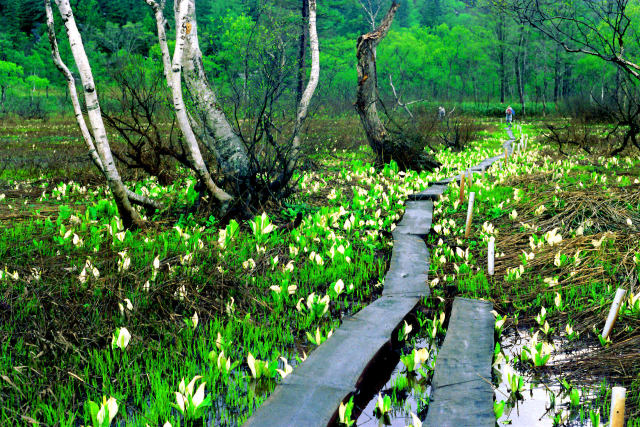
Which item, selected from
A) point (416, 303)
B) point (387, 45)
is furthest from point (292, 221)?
point (387, 45)

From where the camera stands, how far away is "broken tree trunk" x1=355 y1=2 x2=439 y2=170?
36.2 feet

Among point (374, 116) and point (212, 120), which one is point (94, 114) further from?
A: point (374, 116)

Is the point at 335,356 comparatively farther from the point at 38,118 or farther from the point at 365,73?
the point at 38,118

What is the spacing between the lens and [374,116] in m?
11.3

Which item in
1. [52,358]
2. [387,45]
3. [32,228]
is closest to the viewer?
[52,358]

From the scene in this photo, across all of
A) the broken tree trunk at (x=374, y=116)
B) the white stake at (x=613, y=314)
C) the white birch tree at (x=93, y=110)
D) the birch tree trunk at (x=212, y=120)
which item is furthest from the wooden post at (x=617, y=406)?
the broken tree trunk at (x=374, y=116)

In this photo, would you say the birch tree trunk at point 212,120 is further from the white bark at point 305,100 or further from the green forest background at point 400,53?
the green forest background at point 400,53

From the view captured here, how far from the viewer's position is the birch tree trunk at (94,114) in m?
4.71

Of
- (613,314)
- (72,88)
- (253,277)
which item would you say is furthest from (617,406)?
(72,88)

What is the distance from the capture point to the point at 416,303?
385 cm

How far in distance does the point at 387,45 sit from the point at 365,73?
49.3 meters

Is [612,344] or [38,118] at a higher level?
[38,118]

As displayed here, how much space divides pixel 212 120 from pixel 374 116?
5663 millimetres

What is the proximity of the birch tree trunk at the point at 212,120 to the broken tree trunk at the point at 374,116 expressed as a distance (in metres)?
5.27
